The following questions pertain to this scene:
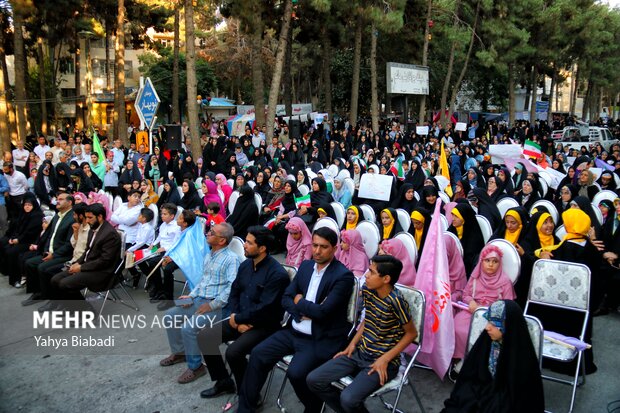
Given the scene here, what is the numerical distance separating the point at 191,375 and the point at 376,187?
583cm

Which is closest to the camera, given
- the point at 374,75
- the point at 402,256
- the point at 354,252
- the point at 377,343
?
the point at 377,343

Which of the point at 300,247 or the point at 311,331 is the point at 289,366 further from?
the point at 300,247

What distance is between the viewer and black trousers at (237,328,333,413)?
3.75 metres

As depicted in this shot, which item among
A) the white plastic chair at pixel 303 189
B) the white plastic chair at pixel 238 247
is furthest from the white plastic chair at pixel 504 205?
the white plastic chair at pixel 238 247

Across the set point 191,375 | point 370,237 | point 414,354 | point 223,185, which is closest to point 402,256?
point 370,237

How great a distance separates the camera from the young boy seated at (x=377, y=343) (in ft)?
11.6

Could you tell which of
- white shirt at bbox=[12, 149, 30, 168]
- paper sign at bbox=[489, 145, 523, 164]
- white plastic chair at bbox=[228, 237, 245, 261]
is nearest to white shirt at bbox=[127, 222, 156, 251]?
white plastic chair at bbox=[228, 237, 245, 261]

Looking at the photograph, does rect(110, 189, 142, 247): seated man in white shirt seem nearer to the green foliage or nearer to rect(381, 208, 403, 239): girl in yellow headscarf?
rect(381, 208, 403, 239): girl in yellow headscarf

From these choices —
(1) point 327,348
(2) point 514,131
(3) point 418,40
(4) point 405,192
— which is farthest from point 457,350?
(3) point 418,40

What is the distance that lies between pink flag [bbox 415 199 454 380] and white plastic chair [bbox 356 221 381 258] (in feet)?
5.67

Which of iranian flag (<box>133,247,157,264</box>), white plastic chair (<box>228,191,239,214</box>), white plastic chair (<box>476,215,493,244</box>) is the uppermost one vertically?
white plastic chair (<box>476,215,493,244</box>)

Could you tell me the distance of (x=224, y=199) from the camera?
9688mm

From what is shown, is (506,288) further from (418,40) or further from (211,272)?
(418,40)

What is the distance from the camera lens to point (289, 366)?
3812mm
